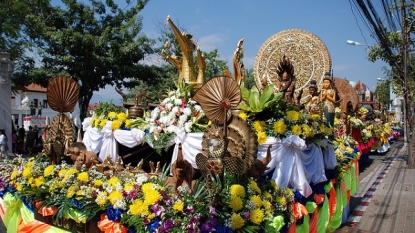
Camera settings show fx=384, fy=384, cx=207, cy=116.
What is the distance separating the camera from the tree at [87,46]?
1545 centimetres

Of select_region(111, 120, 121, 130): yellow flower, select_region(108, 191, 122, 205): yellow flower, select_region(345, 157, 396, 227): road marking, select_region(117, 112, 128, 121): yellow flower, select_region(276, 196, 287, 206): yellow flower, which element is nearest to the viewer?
select_region(108, 191, 122, 205): yellow flower

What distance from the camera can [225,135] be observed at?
370 centimetres

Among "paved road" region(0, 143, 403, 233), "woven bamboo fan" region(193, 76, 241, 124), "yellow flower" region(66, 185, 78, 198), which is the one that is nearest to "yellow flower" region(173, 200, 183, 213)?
"woven bamboo fan" region(193, 76, 241, 124)

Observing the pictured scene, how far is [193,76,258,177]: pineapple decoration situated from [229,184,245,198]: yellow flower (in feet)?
0.49

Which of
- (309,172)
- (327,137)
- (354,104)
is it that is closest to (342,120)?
(354,104)

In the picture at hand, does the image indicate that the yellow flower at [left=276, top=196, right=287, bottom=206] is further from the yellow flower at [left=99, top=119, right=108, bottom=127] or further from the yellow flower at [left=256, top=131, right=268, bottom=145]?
the yellow flower at [left=99, top=119, right=108, bottom=127]

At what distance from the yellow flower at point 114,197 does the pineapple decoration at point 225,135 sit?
0.84 meters

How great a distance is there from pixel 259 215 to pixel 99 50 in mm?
13932

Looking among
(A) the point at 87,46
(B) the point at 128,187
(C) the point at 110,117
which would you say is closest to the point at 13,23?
(A) the point at 87,46

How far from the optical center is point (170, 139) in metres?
5.30

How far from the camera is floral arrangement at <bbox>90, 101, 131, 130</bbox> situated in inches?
A: 249

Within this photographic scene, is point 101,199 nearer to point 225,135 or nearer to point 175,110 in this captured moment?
point 225,135

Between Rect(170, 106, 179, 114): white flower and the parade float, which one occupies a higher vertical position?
Rect(170, 106, 179, 114): white flower

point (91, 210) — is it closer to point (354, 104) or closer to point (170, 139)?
point (170, 139)
